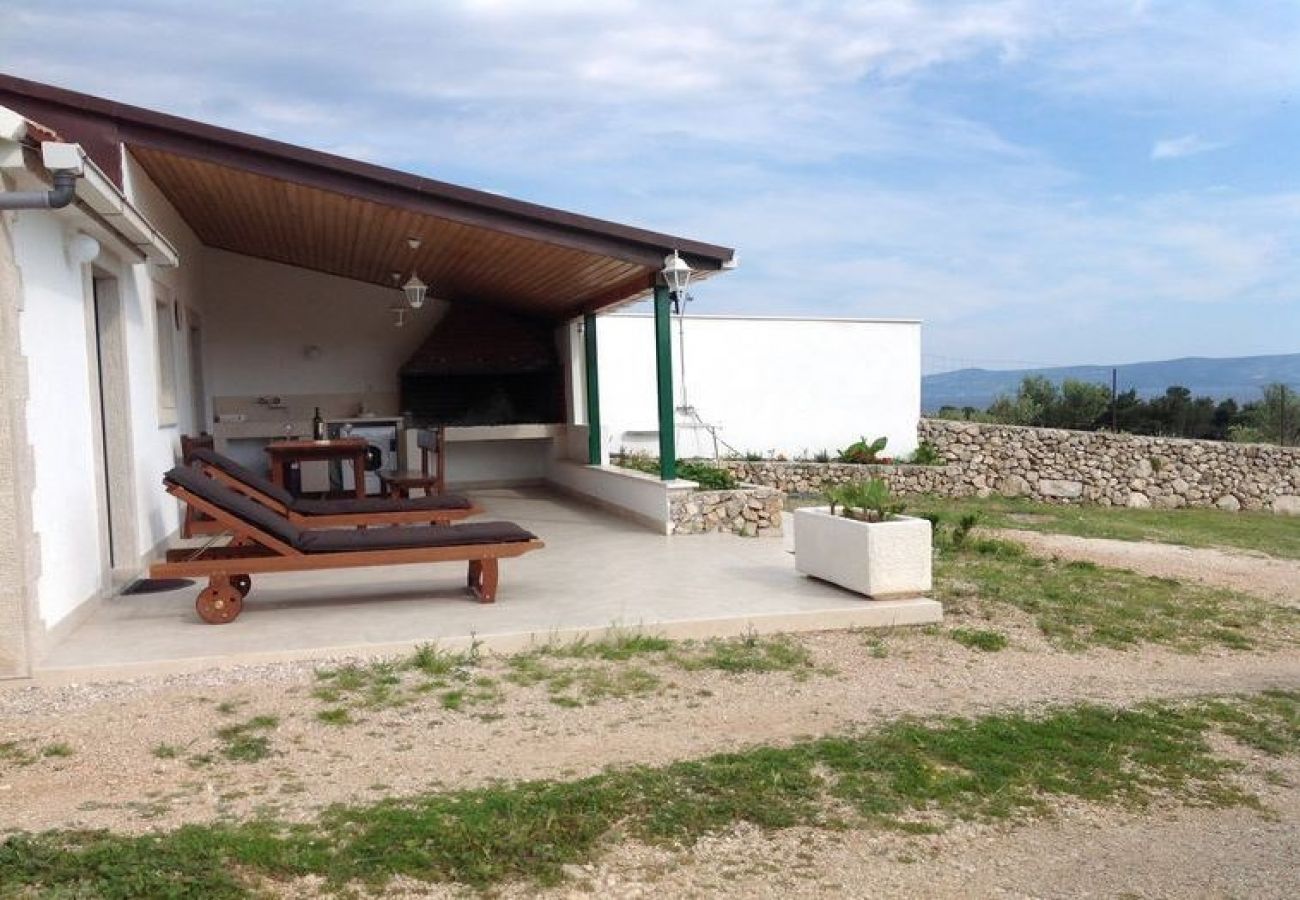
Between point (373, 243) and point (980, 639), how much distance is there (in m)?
8.09

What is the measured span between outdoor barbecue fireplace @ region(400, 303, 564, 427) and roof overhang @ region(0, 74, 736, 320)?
1.91 m

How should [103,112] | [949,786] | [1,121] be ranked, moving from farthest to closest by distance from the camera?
[103,112] < [1,121] < [949,786]

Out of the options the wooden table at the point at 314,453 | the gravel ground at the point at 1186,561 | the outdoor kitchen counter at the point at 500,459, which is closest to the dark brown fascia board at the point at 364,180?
the wooden table at the point at 314,453

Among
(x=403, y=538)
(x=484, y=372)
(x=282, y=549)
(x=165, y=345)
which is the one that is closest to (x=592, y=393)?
(x=484, y=372)

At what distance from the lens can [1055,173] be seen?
67.8 feet

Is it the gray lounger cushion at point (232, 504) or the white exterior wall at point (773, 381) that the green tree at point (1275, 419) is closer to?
the white exterior wall at point (773, 381)

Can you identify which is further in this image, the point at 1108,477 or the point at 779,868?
the point at 1108,477

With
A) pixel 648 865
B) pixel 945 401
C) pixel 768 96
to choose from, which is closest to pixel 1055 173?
pixel 768 96

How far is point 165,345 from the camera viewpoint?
35.1 feet

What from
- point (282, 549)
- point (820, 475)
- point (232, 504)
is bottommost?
point (820, 475)

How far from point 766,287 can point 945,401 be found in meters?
7.73

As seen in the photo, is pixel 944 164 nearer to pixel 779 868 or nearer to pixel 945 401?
pixel 945 401

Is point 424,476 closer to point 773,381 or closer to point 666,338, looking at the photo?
point 666,338

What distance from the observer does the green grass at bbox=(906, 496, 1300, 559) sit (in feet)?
45.5
